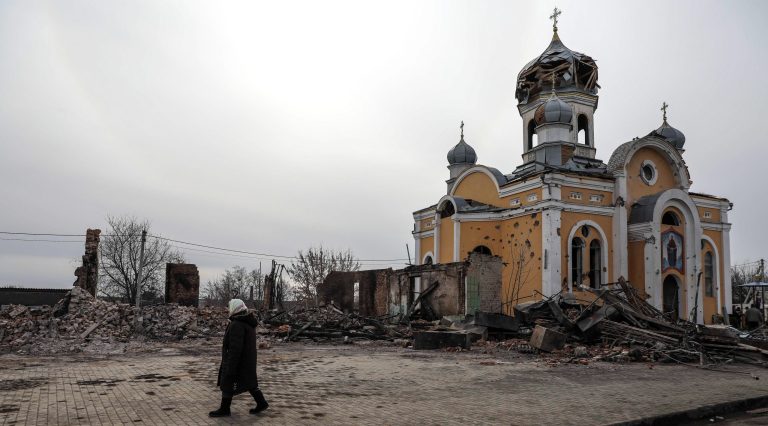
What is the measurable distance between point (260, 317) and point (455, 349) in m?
9.30

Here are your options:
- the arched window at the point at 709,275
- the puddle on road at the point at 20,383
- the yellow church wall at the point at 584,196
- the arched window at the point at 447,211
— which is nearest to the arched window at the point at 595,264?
the yellow church wall at the point at 584,196

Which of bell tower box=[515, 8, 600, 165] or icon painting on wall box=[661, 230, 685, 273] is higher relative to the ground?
bell tower box=[515, 8, 600, 165]

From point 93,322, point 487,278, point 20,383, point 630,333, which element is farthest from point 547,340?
point 93,322

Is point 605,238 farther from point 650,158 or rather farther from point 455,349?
Result: point 455,349

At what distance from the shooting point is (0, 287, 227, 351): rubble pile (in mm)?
17031

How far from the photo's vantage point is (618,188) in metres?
28.6

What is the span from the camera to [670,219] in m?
30.7

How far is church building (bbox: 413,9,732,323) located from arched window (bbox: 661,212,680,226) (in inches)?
2.0

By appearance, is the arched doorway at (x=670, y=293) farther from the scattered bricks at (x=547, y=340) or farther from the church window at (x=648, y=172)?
the scattered bricks at (x=547, y=340)

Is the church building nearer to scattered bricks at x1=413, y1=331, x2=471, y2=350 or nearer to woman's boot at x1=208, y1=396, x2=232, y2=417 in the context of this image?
scattered bricks at x1=413, y1=331, x2=471, y2=350

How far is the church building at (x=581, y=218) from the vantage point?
89.1 feet

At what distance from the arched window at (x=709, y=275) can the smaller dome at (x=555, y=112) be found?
1052cm

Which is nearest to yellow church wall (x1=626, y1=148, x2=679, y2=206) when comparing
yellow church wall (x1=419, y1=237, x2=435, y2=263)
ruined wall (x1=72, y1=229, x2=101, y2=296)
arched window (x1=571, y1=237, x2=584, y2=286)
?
arched window (x1=571, y1=237, x2=584, y2=286)

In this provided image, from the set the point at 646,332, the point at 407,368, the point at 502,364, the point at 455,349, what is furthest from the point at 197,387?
the point at 646,332
